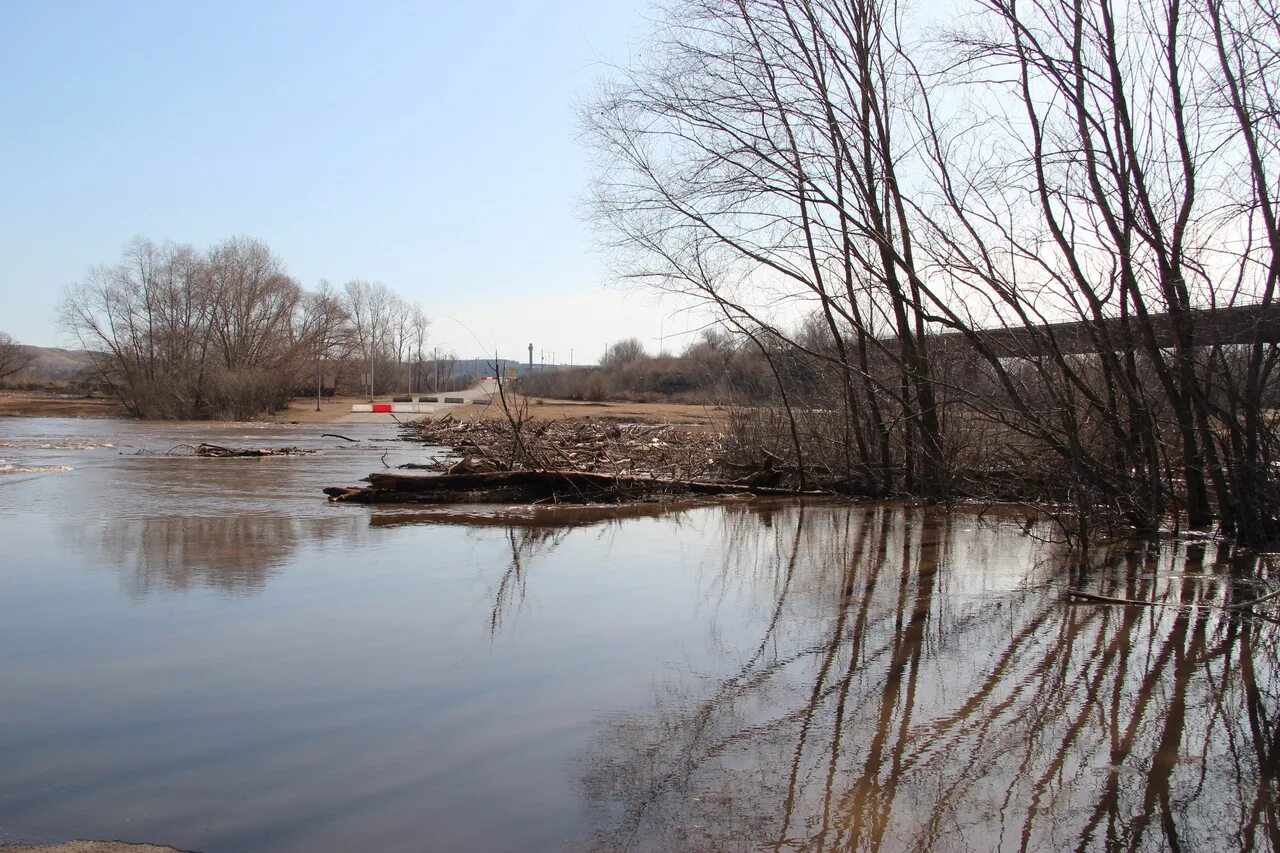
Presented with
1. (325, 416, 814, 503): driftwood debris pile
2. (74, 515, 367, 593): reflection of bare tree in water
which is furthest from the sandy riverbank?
(325, 416, 814, 503): driftwood debris pile

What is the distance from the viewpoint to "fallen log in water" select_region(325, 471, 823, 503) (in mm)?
14109

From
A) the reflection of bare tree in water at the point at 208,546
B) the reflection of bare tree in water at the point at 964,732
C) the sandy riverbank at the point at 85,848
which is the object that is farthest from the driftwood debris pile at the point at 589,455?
the sandy riverbank at the point at 85,848

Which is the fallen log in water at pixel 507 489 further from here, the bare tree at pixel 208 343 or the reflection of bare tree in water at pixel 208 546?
the bare tree at pixel 208 343

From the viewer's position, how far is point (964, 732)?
4.75 metres

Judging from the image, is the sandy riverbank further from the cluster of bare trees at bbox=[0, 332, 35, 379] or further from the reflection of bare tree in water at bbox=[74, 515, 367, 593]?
the cluster of bare trees at bbox=[0, 332, 35, 379]

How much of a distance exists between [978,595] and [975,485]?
20.5 feet

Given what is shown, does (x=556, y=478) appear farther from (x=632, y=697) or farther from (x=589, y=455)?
(x=632, y=697)

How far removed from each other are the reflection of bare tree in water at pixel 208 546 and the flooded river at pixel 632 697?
0.07 meters

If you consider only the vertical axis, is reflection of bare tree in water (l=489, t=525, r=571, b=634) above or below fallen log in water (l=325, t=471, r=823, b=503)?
below

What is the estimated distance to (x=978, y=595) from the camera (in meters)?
7.88

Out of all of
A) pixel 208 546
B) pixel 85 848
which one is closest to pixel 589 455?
pixel 208 546

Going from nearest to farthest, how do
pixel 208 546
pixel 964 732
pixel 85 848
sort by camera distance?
pixel 85 848 < pixel 964 732 < pixel 208 546

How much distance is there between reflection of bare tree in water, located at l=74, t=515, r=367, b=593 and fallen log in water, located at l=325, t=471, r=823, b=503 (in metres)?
1.61

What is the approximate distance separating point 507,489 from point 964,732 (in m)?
10.2
